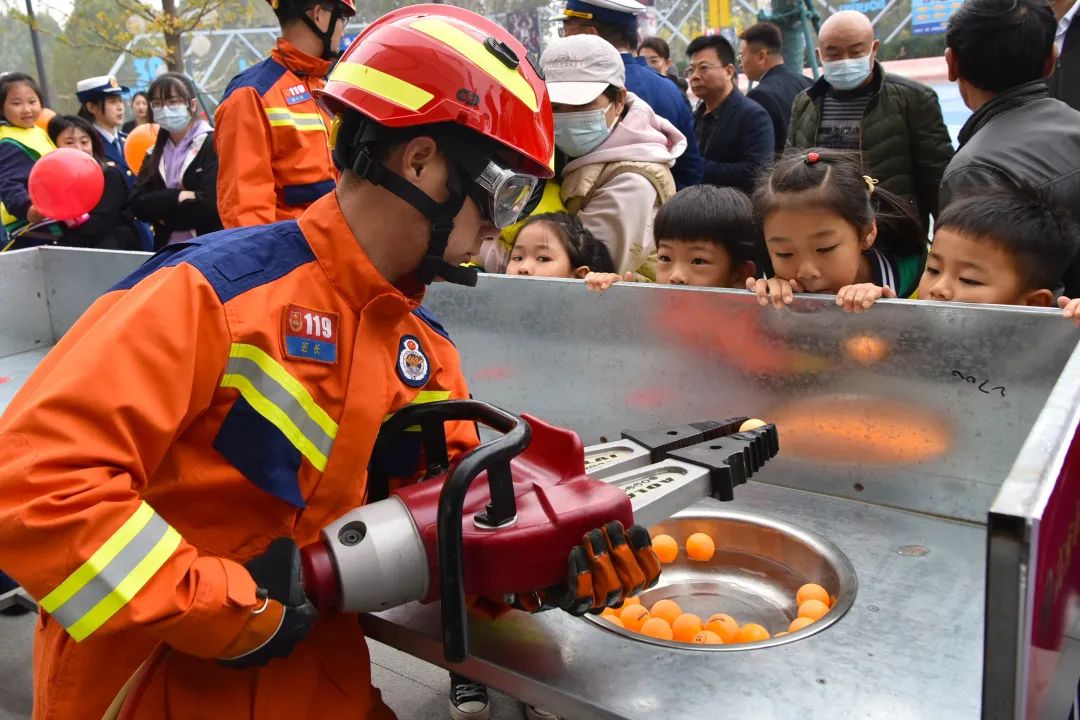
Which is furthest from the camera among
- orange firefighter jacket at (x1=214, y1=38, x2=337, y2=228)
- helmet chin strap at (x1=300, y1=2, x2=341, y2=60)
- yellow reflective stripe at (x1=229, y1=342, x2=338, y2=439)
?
helmet chin strap at (x1=300, y1=2, x2=341, y2=60)

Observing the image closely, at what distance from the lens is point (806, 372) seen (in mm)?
A: 2277

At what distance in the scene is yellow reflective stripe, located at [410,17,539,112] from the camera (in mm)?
1530

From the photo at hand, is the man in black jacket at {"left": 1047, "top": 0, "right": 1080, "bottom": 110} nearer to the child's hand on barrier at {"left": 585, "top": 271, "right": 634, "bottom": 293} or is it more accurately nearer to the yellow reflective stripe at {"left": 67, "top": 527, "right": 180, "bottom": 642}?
the child's hand on barrier at {"left": 585, "top": 271, "right": 634, "bottom": 293}

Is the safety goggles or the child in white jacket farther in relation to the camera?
the child in white jacket

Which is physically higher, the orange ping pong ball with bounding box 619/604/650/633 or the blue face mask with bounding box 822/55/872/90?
the blue face mask with bounding box 822/55/872/90

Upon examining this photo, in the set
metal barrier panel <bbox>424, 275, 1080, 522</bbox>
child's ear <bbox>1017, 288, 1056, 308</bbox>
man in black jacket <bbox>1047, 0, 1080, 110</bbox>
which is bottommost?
metal barrier panel <bbox>424, 275, 1080, 522</bbox>

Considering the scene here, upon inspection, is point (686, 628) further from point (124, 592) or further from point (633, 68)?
point (633, 68)

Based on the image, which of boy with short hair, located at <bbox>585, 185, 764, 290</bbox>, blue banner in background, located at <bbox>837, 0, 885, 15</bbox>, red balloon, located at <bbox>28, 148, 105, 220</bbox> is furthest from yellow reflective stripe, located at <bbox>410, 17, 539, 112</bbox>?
blue banner in background, located at <bbox>837, 0, 885, 15</bbox>

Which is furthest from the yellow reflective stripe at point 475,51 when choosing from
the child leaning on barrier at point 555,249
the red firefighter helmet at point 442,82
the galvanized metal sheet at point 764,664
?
the child leaning on barrier at point 555,249

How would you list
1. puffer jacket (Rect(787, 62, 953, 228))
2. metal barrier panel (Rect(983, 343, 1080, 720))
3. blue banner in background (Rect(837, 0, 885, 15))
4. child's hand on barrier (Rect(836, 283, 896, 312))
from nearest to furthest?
metal barrier panel (Rect(983, 343, 1080, 720)) < child's hand on barrier (Rect(836, 283, 896, 312)) < puffer jacket (Rect(787, 62, 953, 228)) < blue banner in background (Rect(837, 0, 885, 15))

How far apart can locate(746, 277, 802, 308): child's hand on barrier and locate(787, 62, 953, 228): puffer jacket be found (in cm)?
171

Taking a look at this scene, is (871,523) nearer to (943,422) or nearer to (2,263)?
(943,422)

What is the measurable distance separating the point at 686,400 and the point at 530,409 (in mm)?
566

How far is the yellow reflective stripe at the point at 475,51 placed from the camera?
5.02ft
